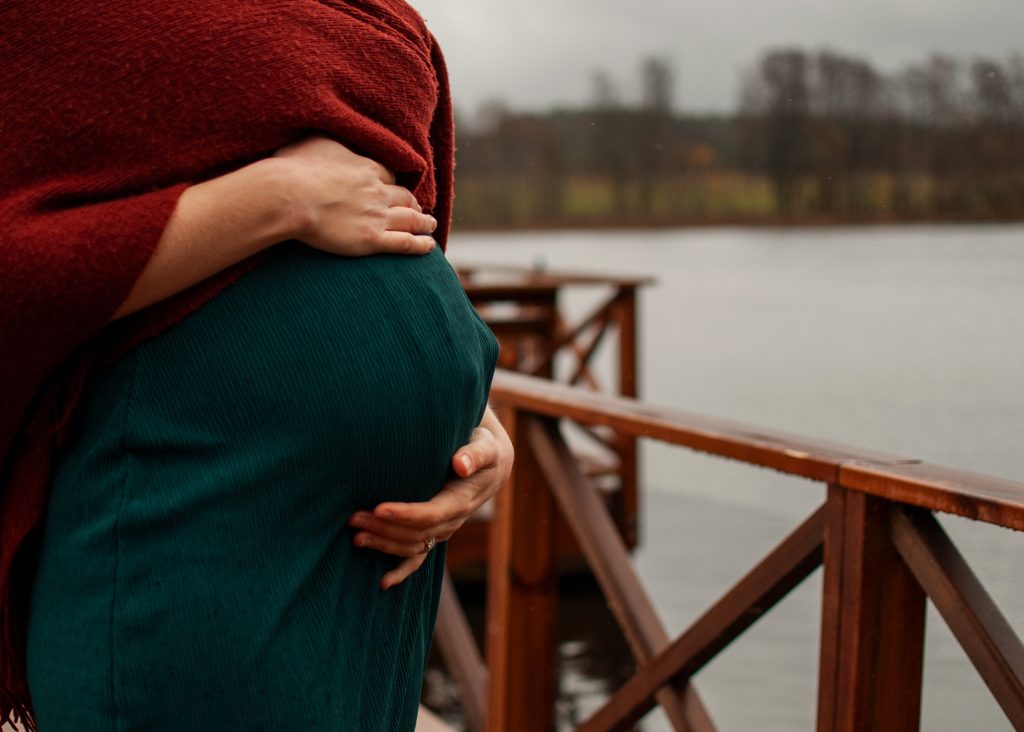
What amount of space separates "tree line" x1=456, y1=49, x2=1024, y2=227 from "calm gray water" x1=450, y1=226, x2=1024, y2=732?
1101 millimetres

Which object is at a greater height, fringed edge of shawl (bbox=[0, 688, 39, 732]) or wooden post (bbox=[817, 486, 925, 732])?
fringed edge of shawl (bbox=[0, 688, 39, 732])

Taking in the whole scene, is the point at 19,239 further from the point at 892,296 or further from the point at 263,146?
the point at 892,296

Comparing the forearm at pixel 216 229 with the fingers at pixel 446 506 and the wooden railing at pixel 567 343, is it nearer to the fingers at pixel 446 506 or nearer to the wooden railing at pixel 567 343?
the fingers at pixel 446 506

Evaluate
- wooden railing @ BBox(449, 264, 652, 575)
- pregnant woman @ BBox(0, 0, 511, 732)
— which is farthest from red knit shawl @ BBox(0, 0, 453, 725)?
wooden railing @ BBox(449, 264, 652, 575)

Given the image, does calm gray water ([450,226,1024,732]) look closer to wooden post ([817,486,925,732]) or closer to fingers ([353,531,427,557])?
wooden post ([817,486,925,732])

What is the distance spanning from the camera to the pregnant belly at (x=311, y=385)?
2.90 ft

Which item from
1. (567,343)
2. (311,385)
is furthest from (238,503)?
(567,343)

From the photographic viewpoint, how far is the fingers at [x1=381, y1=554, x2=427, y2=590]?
1.00m

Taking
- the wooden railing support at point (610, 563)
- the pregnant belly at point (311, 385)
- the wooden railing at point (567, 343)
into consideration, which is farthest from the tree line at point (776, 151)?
the pregnant belly at point (311, 385)

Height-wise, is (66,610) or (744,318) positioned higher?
(66,610)

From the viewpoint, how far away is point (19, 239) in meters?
0.85

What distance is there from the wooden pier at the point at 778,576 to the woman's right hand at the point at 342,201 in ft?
2.36

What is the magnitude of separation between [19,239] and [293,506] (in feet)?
0.93

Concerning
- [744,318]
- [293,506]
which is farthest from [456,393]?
[744,318]
